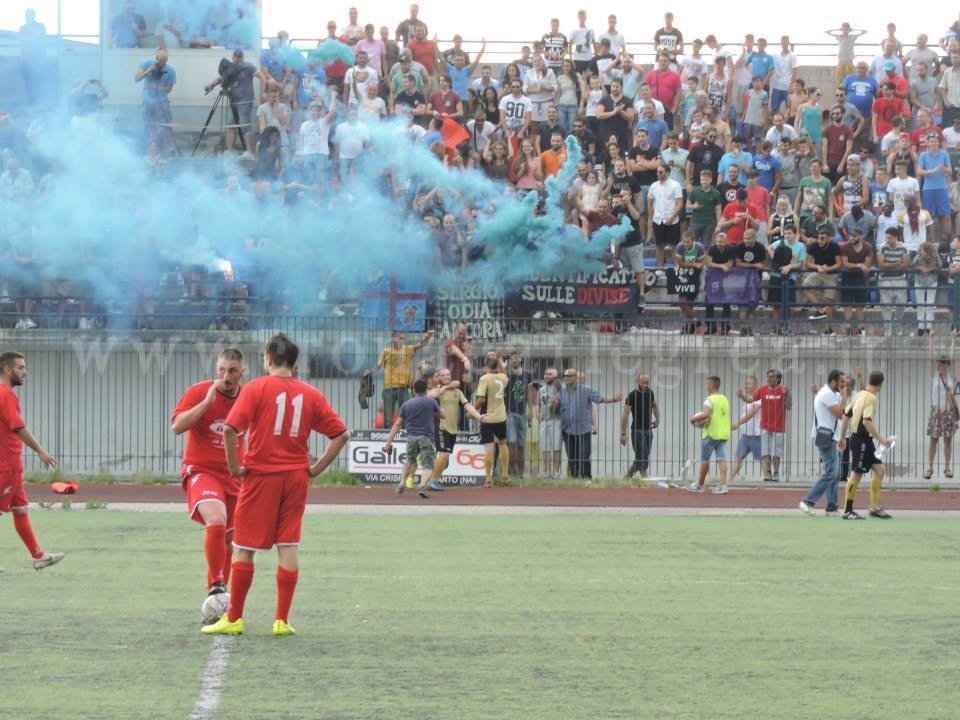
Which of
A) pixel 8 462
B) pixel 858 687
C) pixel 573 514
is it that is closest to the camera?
pixel 858 687

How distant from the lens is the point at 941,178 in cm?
2494

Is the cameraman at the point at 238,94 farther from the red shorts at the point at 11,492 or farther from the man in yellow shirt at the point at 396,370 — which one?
the red shorts at the point at 11,492

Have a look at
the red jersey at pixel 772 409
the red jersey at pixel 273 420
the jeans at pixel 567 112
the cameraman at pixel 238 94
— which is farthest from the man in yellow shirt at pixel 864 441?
the cameraman at pixel 238 94

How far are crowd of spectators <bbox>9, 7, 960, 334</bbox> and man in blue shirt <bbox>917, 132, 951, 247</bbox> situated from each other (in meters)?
0.03

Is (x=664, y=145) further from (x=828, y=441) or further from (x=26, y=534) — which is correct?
(x=26, y=534)

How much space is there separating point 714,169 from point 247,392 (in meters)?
17.2

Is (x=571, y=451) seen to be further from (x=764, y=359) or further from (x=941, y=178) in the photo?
(x=941, y=178)

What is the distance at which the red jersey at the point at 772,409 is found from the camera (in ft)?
73.5

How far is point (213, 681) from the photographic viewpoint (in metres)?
7.49

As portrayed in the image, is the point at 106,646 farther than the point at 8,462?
No

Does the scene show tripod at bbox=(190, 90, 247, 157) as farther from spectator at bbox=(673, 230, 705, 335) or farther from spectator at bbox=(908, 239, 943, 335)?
spectator at bbox=(908, 239, 943, 335)

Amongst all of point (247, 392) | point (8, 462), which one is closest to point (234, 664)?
point (247, 392)

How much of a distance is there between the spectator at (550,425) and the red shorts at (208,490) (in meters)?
12.9

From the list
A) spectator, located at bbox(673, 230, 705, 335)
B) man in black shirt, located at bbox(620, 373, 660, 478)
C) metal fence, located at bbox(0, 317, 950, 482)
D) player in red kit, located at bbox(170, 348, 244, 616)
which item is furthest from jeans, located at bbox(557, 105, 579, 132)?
player in red kit, located at bbox(170, 348, 244, 616)
